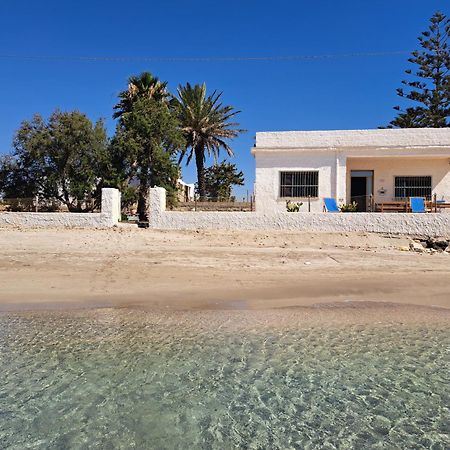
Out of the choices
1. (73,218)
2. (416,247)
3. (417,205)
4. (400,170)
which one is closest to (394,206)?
(417,205)

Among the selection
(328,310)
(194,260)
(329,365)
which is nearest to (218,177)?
(194,260)

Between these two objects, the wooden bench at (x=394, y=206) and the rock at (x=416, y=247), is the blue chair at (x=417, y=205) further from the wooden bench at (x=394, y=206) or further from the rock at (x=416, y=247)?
the rock at (x=416, y=247)

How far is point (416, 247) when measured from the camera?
1475 centimetres

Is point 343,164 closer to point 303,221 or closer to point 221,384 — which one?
point 303,221

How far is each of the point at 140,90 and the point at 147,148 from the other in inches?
374

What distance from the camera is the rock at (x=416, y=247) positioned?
565 inches

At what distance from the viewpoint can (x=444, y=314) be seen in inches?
309

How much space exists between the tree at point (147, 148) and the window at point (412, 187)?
1100 cm

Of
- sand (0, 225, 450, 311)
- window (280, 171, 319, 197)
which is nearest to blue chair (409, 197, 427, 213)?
sand (0, 225, 450, 311)

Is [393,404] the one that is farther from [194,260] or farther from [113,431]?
[194,260]

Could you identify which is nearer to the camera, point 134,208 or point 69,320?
point 69,320

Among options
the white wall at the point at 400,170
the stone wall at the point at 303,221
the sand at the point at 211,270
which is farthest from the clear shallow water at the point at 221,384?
the white wall at the point at 400,170

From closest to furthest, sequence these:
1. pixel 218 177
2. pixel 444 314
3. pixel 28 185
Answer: pixel 444 314
pixel 28 185
pixel 218 177

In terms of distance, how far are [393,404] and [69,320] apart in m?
5.05
